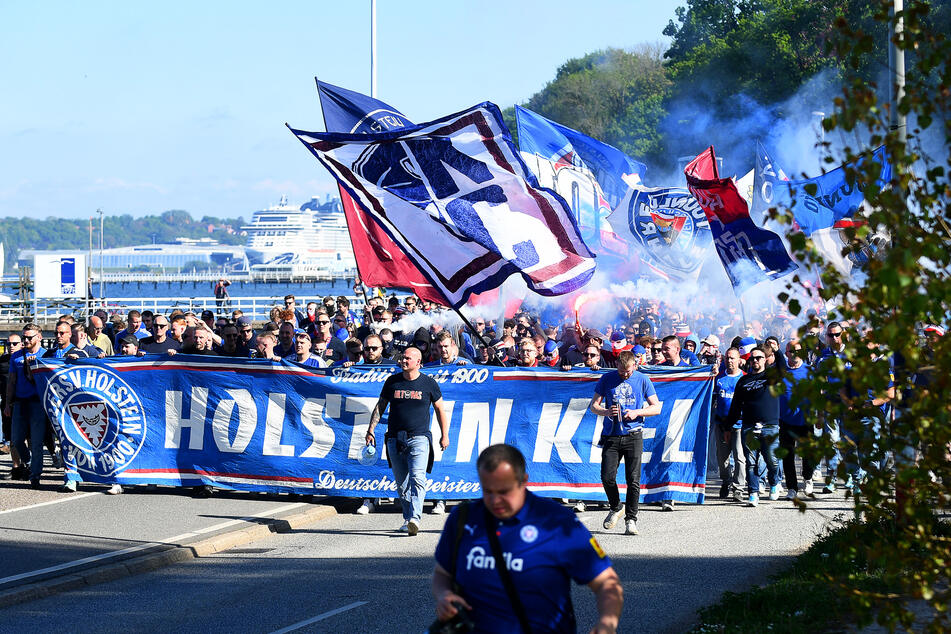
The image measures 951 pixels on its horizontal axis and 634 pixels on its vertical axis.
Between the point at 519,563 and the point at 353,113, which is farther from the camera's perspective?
the point at 353,113

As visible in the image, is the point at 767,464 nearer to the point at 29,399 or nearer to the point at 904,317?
the point at 29,399

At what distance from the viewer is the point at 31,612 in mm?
7945

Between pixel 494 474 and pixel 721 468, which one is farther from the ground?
pixel 494 474

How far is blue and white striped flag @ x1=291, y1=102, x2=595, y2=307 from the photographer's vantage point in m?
12.0

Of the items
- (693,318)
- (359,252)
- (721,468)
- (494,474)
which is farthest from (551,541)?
(693,318)

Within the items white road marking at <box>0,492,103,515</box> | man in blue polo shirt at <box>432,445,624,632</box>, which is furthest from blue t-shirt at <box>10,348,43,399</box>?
man in blue polo shirt at <box>432,445,624,632</box>

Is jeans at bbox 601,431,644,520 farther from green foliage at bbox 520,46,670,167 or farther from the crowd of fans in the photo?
green foliage at bbox 520,46,670,167

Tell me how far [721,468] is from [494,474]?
9071mm

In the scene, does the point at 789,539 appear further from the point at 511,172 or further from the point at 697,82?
the point at 697,82

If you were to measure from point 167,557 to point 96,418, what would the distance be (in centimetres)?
381

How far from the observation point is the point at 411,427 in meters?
10.7

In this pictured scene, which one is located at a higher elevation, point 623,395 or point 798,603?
point 623,395

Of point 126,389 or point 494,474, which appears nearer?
point 494,474

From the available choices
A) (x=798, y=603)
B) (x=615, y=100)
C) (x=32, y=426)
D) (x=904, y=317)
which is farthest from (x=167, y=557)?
(x=615, y=100)
